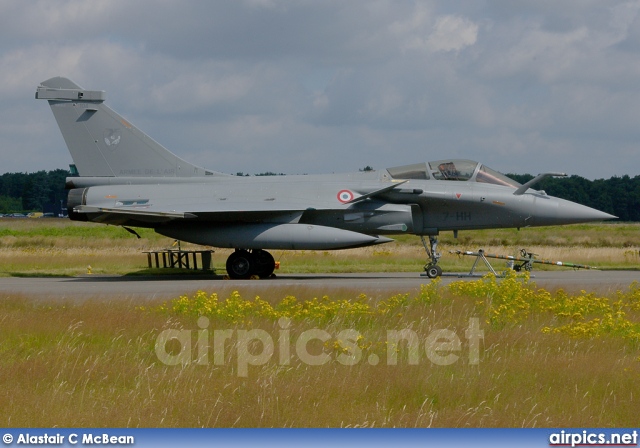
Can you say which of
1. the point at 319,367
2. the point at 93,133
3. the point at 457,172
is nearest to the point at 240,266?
the point at 93,133

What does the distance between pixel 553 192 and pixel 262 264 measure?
88.8 m

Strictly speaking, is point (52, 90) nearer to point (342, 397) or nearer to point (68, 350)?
point (68, 350)

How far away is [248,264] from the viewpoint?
2181cm

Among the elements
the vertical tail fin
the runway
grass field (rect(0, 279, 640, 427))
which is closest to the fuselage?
the vertical tail fin

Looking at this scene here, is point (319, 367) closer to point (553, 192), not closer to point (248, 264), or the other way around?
point (248, 264)

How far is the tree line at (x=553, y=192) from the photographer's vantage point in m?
106

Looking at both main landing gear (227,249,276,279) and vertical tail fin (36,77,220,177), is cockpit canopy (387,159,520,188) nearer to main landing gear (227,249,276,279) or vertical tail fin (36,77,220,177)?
main landing gear (227,249,276,279)

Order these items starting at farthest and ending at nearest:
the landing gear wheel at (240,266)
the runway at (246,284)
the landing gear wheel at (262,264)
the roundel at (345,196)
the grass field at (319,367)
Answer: the landing gear wheel at (262,264)
the landing gear wheel at (240,266)
the roundel at (345,196)
the runway at (246,284)
the grass field at (319,367)

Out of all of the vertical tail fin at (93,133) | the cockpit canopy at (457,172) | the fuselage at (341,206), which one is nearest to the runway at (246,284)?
the fuselage at (341,206)

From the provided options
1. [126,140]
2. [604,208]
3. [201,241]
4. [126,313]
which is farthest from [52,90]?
[604,208]

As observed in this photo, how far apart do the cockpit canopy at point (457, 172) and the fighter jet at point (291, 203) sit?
0.08ft

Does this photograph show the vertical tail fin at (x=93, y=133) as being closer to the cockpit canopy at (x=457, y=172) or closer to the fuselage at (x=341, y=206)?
the fuselage at (x=341, y=206)

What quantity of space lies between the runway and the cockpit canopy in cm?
248

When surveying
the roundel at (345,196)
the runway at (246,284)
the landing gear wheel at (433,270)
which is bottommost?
the runway at (246,284)
